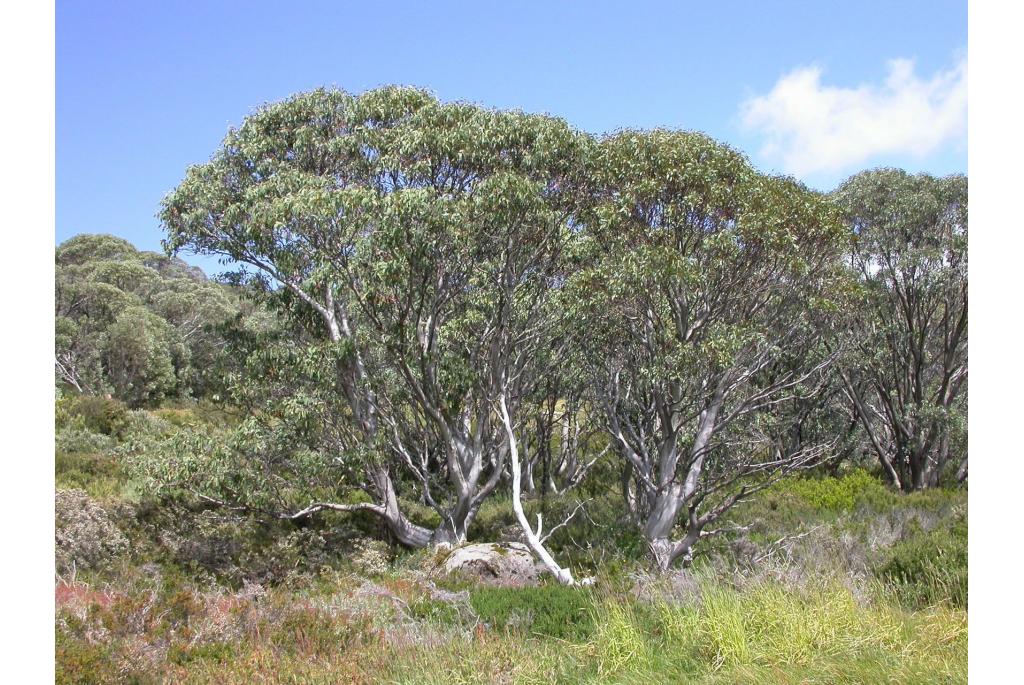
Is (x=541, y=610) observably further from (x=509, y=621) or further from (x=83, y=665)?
(x=83, y=665)

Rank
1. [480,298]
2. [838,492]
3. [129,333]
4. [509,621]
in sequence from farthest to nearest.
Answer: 1. [129,333]
2. [838,492]
3. [480,298]
4. [509,621]

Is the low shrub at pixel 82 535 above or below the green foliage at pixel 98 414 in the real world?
below

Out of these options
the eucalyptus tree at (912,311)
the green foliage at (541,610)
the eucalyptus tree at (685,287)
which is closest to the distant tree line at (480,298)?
the eucalyptus tree at (685,287)

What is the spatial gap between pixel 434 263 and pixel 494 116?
8.90 feet

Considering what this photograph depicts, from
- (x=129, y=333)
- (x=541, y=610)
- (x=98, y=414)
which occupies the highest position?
(x=129, y=333)

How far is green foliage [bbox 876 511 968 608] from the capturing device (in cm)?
917

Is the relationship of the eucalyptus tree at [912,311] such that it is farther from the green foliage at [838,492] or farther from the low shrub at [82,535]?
the low shrub at [82,535]

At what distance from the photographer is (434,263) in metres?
14.5

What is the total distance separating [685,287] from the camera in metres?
14.5

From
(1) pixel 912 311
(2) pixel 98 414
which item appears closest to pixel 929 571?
(1) pixel 912 311

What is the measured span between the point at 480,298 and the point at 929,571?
8.32 m

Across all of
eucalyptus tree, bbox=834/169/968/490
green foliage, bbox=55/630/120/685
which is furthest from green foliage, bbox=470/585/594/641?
eucalyptus tree, bbox=834/169/968/490

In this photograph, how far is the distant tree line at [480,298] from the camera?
1430 centimetres

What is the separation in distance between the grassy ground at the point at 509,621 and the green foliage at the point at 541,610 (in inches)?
1.2
